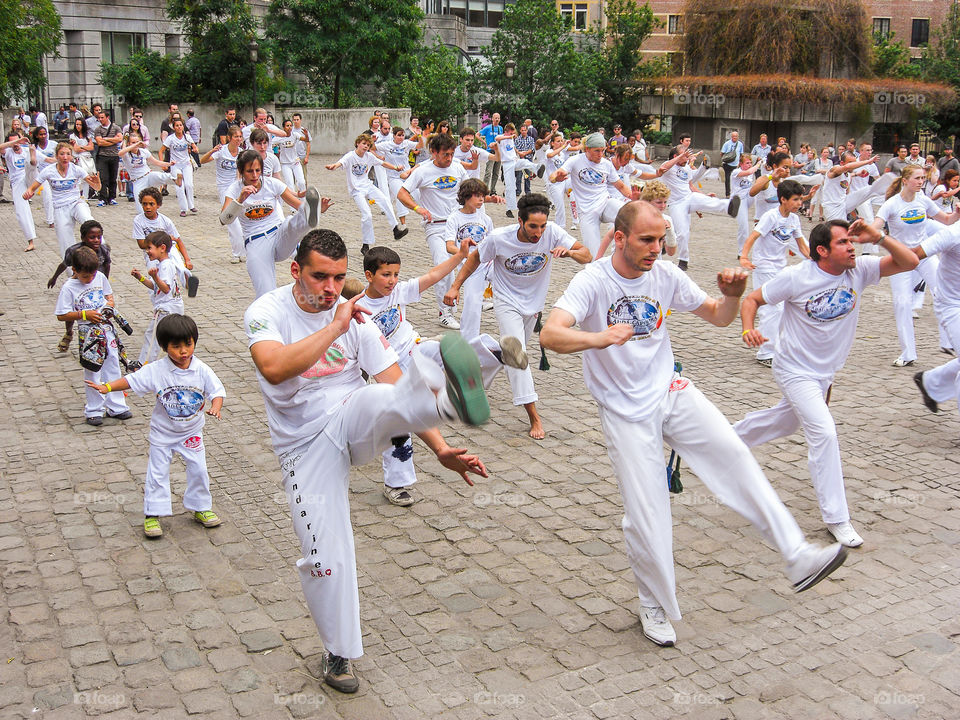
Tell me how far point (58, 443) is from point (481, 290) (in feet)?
13.3

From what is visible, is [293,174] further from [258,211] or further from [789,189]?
[789,189]

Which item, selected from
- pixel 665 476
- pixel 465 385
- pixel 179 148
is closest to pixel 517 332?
pixel 665 476

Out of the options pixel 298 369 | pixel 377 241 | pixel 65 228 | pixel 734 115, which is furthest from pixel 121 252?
pixel 734 115

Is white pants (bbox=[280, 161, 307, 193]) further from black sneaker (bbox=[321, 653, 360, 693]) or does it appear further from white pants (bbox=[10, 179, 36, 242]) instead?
black sneaker (bbox=[321, 653, 360, 693])

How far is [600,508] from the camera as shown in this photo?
700 centimetres

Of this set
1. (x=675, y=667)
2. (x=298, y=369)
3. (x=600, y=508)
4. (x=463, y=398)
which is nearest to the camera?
(x=463, y=398)

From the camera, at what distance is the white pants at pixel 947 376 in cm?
856

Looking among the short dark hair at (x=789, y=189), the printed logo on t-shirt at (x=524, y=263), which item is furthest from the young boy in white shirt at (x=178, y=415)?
the short dark hair at (x=789, y=189)

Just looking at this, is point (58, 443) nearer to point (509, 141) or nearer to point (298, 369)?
point (298, 369)

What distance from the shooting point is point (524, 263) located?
8.34 meters

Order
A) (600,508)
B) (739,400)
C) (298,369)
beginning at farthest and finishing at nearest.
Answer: (739,400)
(600,508)
(298,369)

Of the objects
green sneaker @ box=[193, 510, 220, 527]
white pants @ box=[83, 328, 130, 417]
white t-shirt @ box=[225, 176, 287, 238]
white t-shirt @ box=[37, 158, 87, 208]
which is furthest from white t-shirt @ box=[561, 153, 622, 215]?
green sneaker @ box=[193, 510, 220, 527]

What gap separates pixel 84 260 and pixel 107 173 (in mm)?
14683

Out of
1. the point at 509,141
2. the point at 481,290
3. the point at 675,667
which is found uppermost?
the point at 509,141
